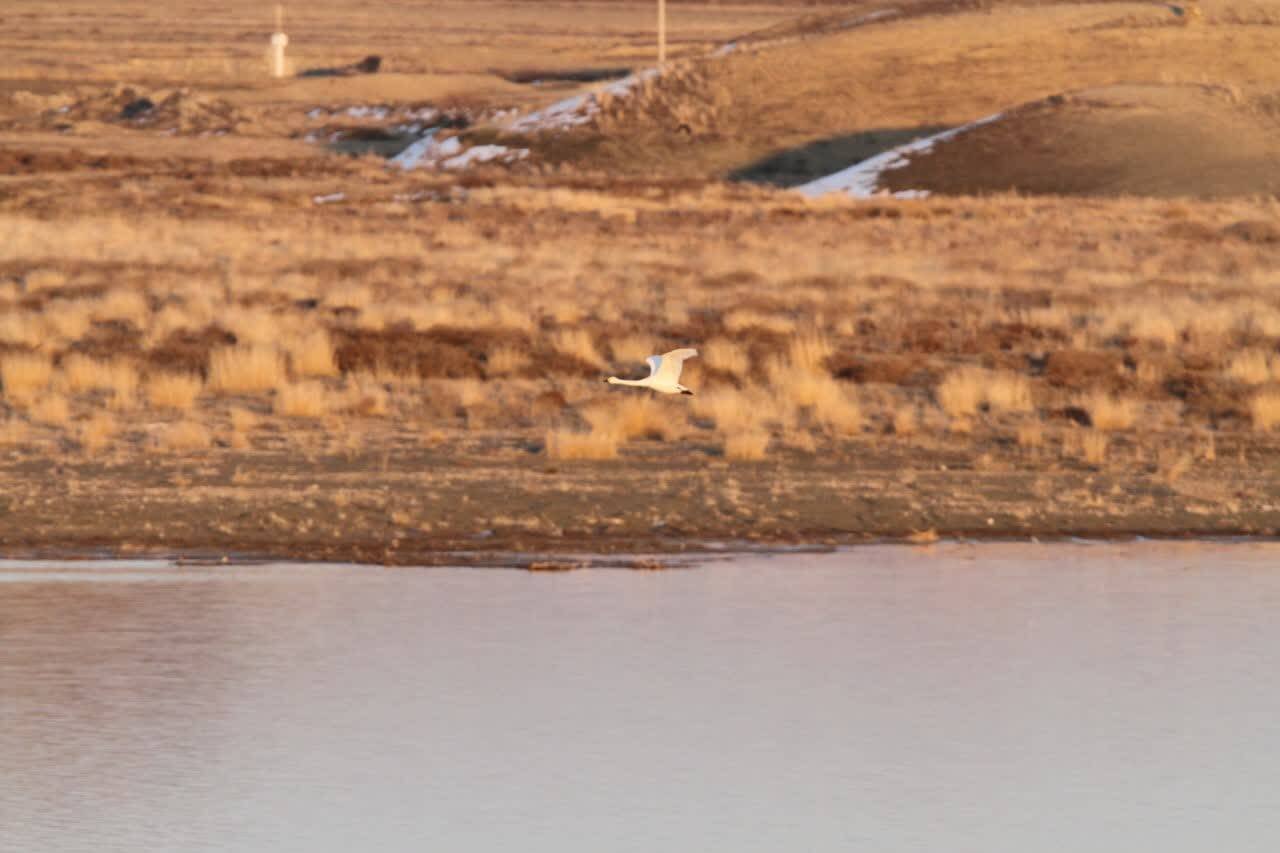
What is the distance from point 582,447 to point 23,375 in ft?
20.9

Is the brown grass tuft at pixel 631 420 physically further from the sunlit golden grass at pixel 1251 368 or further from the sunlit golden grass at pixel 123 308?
the sunlit golden grass at pixel 123 308

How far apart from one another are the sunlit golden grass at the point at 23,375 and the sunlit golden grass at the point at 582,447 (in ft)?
18.2

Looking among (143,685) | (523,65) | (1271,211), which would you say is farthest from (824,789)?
(523,65)

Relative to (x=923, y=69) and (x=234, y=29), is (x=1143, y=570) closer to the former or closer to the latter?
(x=923, y=69)

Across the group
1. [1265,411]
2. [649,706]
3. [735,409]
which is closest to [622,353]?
[735,409]

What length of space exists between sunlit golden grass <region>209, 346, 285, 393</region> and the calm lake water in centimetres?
838

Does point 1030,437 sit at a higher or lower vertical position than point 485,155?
higher

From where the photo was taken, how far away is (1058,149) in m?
71.1

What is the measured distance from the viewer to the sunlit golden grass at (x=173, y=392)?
22.3m

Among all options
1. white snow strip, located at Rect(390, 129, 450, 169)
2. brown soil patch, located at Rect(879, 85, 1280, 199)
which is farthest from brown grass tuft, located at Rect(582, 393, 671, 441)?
white snow strip, located at Rect(390, 129, 450, 169)

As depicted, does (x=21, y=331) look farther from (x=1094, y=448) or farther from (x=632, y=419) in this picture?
(x=1094, y=448)

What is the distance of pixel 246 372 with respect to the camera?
23.4 metres

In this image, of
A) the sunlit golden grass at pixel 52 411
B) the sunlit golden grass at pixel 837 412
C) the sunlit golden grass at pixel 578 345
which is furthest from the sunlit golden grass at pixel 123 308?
the sunlit golden grass at pixel 837 412

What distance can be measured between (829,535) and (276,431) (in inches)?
247
